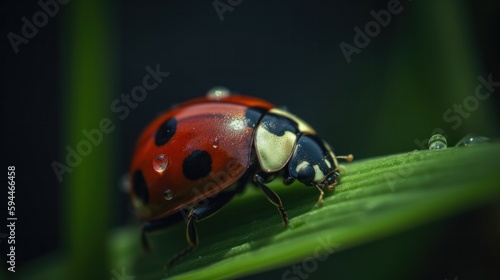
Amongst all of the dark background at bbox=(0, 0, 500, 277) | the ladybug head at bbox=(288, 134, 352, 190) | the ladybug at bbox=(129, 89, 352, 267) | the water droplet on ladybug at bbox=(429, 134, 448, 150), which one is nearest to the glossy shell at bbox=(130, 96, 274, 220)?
the ladybug at bbox=(129, 89, 352, 267)

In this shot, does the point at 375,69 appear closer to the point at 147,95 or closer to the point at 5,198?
the point at 147,95

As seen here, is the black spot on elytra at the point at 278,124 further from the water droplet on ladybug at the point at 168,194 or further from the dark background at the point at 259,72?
the dark background at the point at 259,72

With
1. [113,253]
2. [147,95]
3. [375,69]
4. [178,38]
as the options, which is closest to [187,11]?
[178,38]

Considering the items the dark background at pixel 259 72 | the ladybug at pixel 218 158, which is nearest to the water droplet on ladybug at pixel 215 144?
the ladybug at pixel 218 158

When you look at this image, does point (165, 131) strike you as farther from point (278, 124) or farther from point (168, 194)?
point (278, 124)

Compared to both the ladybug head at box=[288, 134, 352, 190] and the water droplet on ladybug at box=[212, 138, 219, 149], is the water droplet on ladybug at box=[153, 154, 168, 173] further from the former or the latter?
the ladybug head at box=[288, 134, 352, 190]

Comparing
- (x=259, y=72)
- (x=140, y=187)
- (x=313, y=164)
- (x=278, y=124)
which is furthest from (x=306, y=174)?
(x=259, y=72)

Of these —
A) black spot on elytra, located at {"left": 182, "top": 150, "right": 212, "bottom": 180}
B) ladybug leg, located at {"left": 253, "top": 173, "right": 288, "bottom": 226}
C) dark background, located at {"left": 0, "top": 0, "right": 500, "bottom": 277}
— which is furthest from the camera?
dark background, located at {"left": 0, "top": 0, "right": 500, "bottom": 277}
